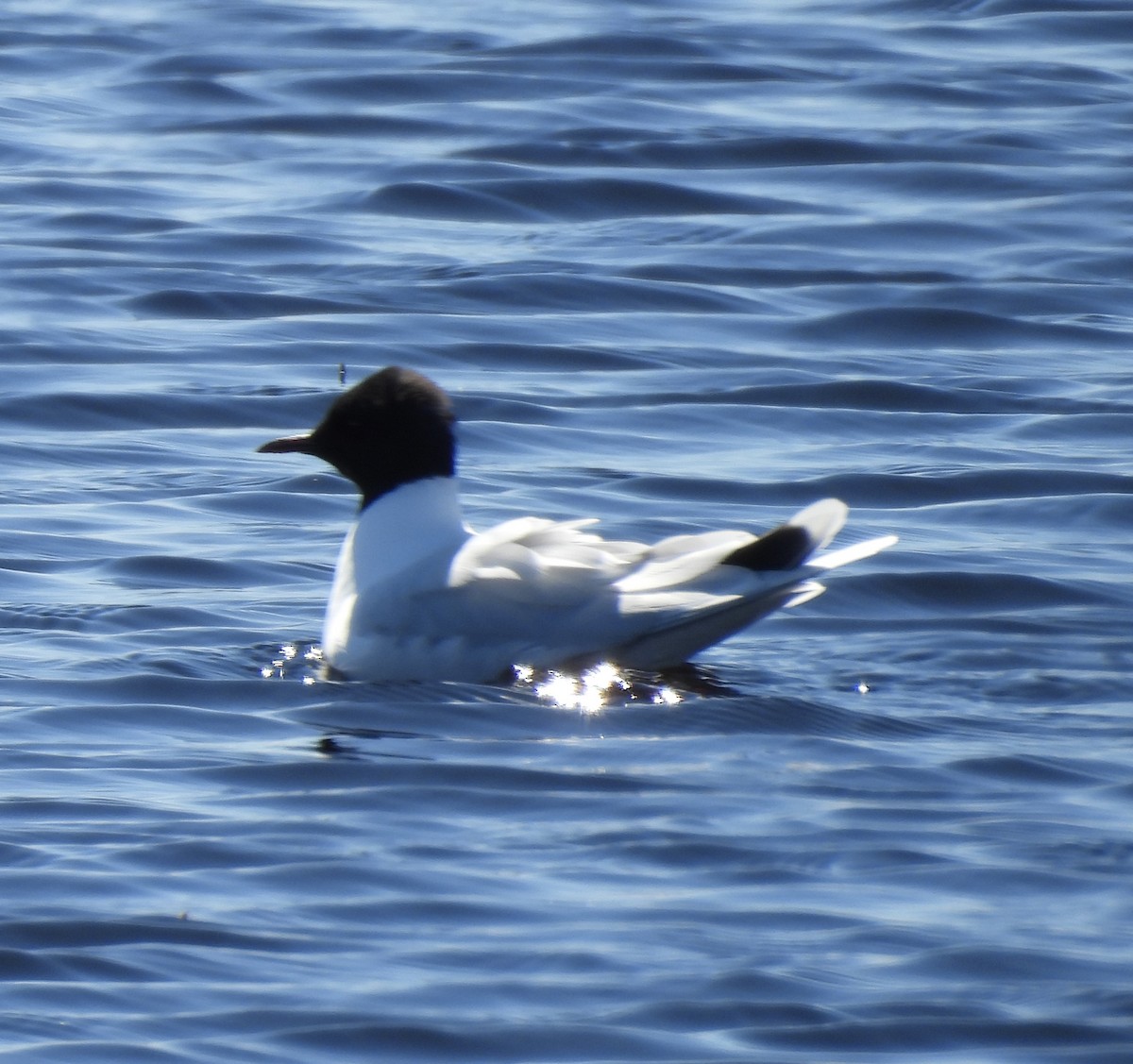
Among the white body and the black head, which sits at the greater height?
the black head

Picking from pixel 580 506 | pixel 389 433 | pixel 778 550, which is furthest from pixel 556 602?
pixel 580 506

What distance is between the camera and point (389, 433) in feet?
27.2

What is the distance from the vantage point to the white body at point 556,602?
7680 mm

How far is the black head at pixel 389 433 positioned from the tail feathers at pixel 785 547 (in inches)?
41.6

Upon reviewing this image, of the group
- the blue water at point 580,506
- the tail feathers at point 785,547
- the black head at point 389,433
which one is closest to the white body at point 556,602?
the tail feathers at point 785,547

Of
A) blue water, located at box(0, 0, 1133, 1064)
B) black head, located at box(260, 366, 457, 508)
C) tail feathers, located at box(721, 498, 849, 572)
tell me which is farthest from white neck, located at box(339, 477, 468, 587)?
tail feathers, located at box(721, 498, 849, 572)

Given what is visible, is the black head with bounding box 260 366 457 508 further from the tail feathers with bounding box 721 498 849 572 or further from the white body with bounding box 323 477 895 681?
the tail feathers with bounding box 721 498 849 572

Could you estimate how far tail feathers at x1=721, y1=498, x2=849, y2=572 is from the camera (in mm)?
7676

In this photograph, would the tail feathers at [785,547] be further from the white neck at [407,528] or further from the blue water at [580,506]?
the white neck at [407,528]

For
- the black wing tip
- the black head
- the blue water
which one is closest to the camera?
the blue water

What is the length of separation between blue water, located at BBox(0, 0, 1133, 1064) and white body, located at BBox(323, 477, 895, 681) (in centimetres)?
14

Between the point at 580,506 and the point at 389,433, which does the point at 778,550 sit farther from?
the point at 580,506

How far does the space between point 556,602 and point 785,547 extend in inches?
26.6

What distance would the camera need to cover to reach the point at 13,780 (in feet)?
22.2
